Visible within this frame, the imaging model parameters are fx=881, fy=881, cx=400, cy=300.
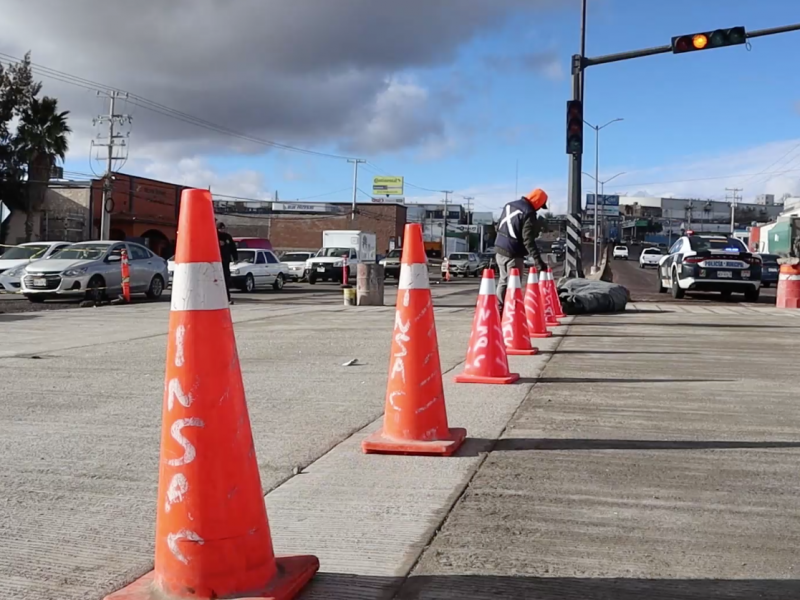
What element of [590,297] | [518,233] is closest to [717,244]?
[590,297]

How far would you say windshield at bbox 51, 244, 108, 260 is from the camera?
21.3 metres

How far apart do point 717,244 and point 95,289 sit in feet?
49.1

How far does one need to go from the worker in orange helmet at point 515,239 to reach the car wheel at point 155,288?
13043 mm

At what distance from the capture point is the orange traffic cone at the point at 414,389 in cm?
512

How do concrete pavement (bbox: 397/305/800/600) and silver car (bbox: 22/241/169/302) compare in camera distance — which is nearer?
concrete pavement (bbox: 397/305/800/600)

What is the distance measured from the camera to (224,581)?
2844 millimetres

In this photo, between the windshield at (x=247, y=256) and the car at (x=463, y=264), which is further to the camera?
the car at (x=463, y=264)

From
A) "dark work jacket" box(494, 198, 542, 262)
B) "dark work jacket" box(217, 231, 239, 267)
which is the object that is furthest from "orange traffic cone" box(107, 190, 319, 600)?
"dark work jacket" box(217, 231, 239, 267)

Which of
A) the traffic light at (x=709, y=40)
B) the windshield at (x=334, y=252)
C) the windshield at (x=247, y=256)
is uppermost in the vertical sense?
the traffic light at (x=709, y=40)

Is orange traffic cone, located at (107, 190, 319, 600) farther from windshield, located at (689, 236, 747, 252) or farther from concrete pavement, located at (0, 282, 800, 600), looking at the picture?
windshield, located at (689, 236, 747, 252)

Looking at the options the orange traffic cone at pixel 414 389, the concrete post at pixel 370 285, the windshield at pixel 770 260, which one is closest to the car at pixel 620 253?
the windshield at pixel 770 260

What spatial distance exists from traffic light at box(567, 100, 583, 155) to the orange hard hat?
862 cm

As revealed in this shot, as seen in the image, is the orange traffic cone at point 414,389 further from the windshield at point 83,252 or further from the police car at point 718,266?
the windshield at point 83,252

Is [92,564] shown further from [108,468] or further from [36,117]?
[36,117]
